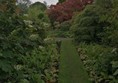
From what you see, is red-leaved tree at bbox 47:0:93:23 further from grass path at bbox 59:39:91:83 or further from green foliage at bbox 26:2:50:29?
grass path at bbox 59:39:91:83

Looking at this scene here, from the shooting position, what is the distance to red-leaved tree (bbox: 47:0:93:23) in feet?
90.1

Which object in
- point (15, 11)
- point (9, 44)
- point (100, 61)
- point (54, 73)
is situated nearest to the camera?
point (9, 44)

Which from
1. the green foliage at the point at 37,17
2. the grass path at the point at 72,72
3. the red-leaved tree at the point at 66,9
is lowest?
the grass path at the point at 72,72

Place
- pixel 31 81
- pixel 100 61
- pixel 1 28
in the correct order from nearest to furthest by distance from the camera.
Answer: pixel 1 28, pixel 31 81, pixel 100 61

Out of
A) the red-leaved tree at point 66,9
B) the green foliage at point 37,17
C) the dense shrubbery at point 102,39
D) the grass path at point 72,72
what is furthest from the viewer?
the red-leaved tree at point 66,9

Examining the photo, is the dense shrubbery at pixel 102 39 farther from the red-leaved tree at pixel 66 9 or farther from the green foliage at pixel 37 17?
the red-leaved tree at pixel 66 9

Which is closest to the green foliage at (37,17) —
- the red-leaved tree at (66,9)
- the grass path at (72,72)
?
the grass path at (72,72)

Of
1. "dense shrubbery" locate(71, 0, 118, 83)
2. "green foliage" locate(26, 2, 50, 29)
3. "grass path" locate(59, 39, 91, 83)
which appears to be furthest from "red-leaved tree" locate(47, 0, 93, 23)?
"grass path" locate(59, 39, 91, 83)

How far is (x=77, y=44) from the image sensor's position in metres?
17.0

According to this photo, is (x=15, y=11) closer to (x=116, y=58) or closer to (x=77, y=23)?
(x=116, y=58)

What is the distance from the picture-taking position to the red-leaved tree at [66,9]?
90.1 ft

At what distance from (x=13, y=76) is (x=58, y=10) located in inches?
1090

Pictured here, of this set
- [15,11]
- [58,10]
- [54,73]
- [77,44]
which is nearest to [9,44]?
[15,11]

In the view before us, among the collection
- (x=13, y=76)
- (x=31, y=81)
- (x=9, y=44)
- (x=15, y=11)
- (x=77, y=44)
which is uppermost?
(x=15, y=11)
